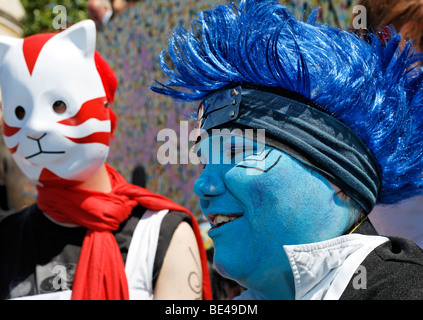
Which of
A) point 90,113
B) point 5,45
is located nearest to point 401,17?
point 90,113

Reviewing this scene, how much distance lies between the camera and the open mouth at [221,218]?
4.19 feet

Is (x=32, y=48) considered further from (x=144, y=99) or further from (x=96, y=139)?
(x=144, y=99)

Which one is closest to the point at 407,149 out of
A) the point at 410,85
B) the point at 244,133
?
the point at 410,85

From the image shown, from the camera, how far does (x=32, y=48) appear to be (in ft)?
7.74

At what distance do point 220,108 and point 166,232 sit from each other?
108 cm

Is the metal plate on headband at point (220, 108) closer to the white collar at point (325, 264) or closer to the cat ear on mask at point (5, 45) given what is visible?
the white collar at point (325, 264)

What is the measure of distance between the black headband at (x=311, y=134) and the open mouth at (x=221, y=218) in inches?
7.8

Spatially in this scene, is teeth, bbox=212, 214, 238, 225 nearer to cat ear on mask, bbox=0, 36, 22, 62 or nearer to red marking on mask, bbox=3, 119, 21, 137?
red marking on mask, bbox=3, 119, 21, 137

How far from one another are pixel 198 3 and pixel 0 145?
2194 millimetres

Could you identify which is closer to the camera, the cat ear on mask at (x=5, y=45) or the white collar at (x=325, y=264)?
the white collar at (x=325, y=264)

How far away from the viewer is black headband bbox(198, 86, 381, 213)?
1.25 m

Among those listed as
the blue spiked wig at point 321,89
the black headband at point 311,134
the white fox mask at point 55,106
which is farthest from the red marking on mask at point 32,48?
the black headband at point 311,134

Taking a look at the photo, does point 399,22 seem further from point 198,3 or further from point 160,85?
point 198,3

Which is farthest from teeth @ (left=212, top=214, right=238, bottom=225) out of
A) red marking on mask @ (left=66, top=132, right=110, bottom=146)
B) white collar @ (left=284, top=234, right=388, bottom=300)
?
red marking on mask @ (left=66, top=132, right=110, bottom=146)
